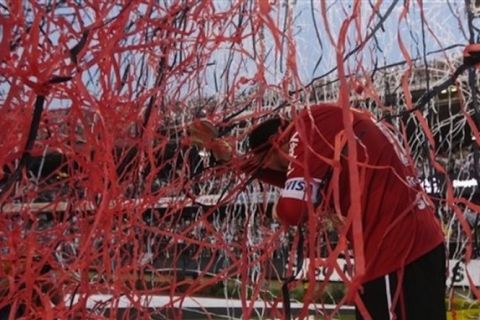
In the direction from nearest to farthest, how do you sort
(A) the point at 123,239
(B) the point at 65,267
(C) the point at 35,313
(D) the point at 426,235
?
(C) the point at 35,313, (B) the point at 65,267, (A) the point at 123,239, (D) the point at 426,235

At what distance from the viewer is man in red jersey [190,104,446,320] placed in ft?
3.53

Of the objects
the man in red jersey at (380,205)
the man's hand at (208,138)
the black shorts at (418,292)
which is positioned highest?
the man's hand at (208,138)

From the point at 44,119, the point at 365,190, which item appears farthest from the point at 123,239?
the point at 365,190

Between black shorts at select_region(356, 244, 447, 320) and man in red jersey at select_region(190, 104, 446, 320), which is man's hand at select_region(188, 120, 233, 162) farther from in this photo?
black shorts at select_region(356, 244, 447, 320)

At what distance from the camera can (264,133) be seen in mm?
1143

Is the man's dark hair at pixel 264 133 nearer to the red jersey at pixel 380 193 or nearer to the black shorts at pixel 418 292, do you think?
the red jersey at pixel 380 193

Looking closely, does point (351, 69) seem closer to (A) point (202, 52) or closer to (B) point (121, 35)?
(B) point (121, 35)

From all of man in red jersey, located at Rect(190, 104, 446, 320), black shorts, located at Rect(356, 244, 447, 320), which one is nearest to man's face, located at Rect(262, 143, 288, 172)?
man in red jersey, located at Rect(190, 104, 446, 320)

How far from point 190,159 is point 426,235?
365mm

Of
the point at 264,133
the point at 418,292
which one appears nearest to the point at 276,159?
the point at 264,133

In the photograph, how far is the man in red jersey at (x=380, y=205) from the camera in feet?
3.53

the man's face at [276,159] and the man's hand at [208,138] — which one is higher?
the man's hand at [208,138]

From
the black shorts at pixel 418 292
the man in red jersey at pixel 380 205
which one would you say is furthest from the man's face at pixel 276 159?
the black shorts at pixel 418 292

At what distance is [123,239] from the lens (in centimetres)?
107
